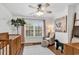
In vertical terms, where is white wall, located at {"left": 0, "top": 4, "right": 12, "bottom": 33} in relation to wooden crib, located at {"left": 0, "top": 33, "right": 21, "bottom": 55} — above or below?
above

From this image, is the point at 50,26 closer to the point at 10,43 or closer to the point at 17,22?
the point at 17,22

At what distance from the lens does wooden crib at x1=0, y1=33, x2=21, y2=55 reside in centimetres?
166

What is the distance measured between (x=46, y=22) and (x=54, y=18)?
143 mm

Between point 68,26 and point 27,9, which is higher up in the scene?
point 27,9

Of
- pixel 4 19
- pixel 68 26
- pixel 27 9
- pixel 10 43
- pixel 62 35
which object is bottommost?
pixel 10 43

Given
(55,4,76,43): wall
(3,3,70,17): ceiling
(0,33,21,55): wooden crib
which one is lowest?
(0,33,21,55): wooden crib

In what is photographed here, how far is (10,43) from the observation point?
1.78 meters

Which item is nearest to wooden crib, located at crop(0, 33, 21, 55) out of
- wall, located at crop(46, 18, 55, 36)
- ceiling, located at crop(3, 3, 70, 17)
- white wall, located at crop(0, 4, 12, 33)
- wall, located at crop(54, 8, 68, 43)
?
white wall, located at crop(0, 4, 12, 33)

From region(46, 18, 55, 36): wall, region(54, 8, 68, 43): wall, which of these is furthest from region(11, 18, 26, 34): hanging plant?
region(54, 8, 68, 43): wall

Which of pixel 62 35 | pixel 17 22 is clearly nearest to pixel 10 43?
pixel 17 22

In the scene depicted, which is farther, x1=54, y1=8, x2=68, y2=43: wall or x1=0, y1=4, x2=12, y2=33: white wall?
x1=54, y1=8, x2=68, y2=43: wall

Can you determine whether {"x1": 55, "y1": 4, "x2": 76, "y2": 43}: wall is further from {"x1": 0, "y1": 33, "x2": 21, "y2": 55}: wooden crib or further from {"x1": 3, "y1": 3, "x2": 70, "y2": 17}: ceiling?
{"x1": 0, "y1": 33, "x2": 21, "y2": 55}: wooden crib
